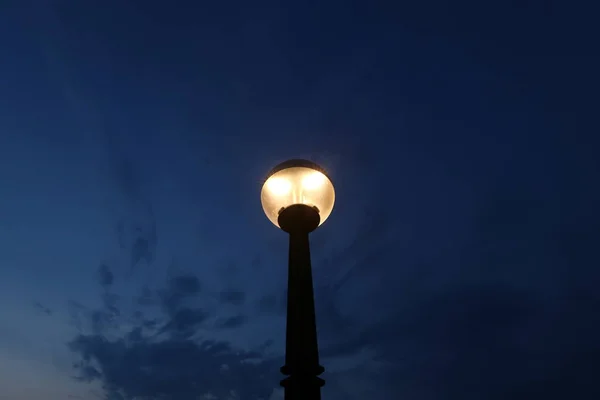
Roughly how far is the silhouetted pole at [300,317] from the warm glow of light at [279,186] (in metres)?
0.22

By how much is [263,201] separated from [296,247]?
764mm

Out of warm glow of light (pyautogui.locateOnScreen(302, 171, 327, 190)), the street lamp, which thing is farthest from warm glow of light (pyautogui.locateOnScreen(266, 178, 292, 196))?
warm glow of light (pyautogui.locateOnScreen(302, 171, 327, 190))

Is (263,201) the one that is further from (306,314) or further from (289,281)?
(306,314)

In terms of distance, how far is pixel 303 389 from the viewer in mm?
3607

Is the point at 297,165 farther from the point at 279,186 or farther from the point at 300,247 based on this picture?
the point at 300,247

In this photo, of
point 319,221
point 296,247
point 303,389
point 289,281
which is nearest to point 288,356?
point 303,389

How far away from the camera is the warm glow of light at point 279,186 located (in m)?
4.83

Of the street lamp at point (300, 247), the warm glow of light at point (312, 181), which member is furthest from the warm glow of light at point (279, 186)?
the warm glow of light at point (312, 181)

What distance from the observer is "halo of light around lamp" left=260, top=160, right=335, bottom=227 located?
4.82 meters

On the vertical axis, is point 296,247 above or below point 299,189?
below

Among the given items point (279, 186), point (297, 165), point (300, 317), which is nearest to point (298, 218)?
point (279, 186)

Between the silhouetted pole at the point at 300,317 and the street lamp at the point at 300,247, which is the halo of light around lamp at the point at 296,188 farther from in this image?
the silhouetted pole at the point at 300,317

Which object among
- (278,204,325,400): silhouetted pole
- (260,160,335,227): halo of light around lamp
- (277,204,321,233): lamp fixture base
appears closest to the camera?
(278,204,325,400): silhouetted pole

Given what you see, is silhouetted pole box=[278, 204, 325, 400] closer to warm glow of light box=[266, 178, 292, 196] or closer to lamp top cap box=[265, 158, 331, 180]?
warm glow of light box=[266, 178, 292, 196]
